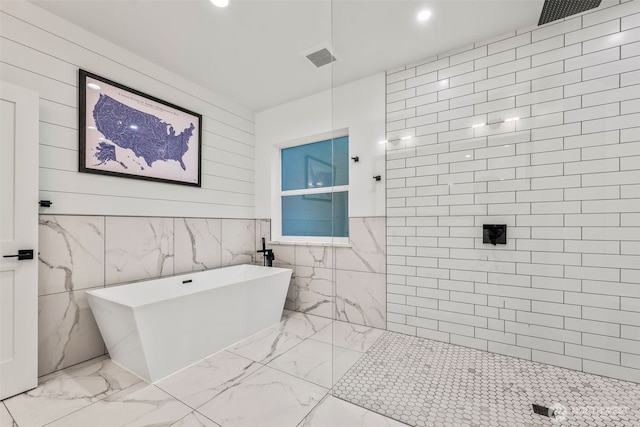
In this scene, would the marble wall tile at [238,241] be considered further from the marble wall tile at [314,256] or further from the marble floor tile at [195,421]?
the marble floor tile at [195,421]

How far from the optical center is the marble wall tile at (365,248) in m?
2.76

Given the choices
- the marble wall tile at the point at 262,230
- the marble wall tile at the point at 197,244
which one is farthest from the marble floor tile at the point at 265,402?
the marble wall tile at the point at 262,230

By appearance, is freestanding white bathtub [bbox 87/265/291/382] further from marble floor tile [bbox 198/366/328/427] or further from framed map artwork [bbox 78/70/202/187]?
framed map artwork [bbox 78/70/202/187]

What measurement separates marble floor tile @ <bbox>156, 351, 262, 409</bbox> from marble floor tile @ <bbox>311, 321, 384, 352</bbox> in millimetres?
737

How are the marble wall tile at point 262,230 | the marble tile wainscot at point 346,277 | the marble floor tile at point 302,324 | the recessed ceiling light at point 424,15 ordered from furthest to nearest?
the marble wall tile at point 262,230, the marble tile wainscot at point 346,277, the marble floor tile at point 302,324, the recessed ceiling light at point 424,15

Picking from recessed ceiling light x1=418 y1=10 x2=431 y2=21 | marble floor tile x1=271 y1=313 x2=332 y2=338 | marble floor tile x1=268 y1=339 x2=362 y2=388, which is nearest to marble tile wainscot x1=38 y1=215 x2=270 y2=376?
marble floor tile x1=271 y1=313 x2=332 y2=338

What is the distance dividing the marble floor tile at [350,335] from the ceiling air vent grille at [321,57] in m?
2.62

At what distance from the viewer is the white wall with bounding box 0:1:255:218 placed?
186 cm

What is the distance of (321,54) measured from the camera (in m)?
2.47

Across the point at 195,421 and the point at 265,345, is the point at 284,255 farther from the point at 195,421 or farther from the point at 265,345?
the point at 195,421

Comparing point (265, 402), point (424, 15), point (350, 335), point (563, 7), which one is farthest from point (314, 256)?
point (563, 7)

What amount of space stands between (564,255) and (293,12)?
2.67 m

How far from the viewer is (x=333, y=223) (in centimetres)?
314

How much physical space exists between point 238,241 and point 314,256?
102 centimetres
